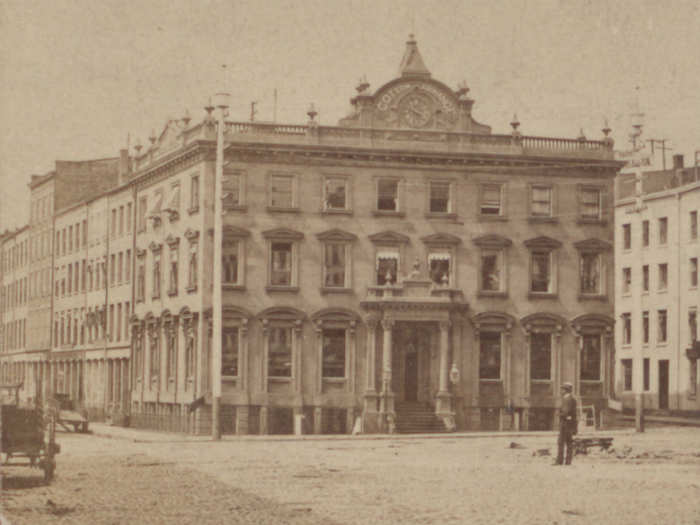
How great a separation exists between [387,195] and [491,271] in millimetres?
3950

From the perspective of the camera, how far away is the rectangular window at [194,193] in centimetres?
4153

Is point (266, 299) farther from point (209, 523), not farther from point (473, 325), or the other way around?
point (209, 523)

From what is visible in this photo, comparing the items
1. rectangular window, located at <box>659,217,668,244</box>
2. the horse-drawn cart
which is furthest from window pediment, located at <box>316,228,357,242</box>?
the horse-drawn cart

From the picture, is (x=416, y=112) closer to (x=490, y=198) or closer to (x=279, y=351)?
(x=490, y=198)

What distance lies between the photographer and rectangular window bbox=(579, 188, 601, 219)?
39.4 meters

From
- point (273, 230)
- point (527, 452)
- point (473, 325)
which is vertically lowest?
point (527, 452)

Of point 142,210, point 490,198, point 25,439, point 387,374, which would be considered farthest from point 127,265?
point 25,439

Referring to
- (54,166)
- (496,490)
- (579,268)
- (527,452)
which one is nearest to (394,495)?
(496,490)

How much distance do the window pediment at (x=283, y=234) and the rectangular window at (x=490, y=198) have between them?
18.2 ft

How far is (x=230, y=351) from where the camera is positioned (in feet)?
141

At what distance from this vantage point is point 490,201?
4119 cm

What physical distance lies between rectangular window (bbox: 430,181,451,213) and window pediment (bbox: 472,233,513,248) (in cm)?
129

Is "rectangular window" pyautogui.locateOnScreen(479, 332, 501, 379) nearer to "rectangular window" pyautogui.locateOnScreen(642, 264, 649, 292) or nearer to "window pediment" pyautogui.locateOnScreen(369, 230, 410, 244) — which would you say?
"window pediment" pyautogui.locateOnScreen(369, 230, 410, 244)

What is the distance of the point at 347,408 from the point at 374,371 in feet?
4.52
